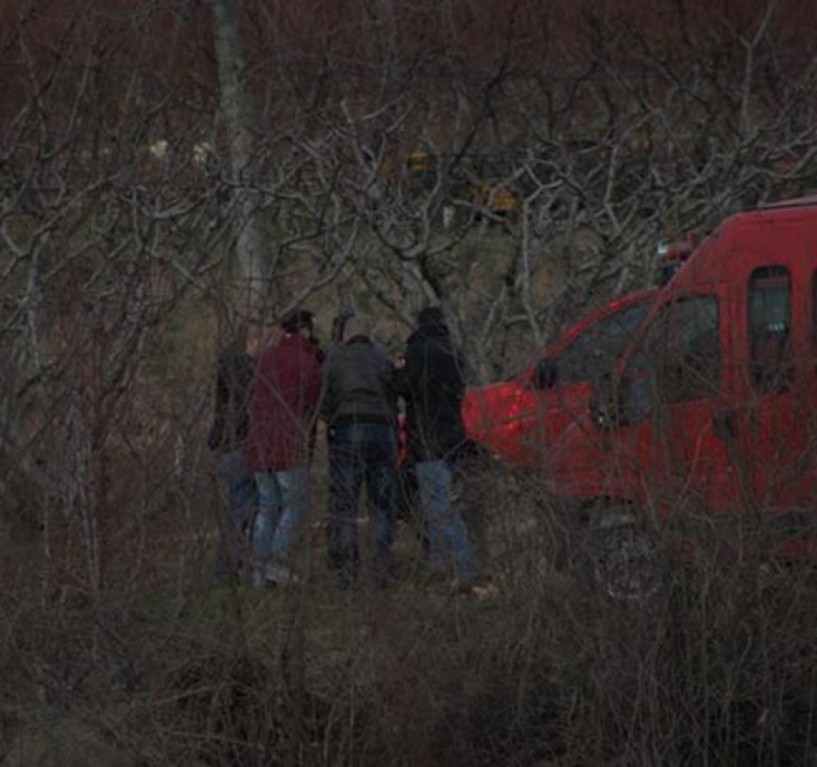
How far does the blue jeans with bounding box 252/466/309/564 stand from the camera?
7461 millimetres

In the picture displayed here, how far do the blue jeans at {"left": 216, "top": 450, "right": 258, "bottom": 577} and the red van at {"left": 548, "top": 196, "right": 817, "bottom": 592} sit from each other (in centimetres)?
115

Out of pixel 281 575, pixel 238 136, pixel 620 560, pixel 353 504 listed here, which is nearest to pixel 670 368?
pixel 620 560

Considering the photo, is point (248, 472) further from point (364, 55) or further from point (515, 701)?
point (364, 55)

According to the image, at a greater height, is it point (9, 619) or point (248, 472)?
point (248, 472)

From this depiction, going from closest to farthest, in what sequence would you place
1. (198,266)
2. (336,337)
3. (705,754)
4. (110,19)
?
(705,754) < (336,337) < (198,266) < (110,19)

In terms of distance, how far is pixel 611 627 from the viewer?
24.7ft

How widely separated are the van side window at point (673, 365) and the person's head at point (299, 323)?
334cm

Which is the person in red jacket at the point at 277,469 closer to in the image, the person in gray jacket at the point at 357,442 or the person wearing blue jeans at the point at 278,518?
the person wearing blue jeans at the point at 278,518

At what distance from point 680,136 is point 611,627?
11549 millimetres

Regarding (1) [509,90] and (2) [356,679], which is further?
(1) [509,90]

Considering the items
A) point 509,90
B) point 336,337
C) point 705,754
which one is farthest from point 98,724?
point 509,90

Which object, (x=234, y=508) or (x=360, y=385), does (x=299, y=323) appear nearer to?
(x=360, y=385)

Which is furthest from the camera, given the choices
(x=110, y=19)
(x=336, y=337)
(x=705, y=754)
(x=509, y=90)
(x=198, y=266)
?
(x=509, y=90)

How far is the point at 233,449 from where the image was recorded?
302 inches
